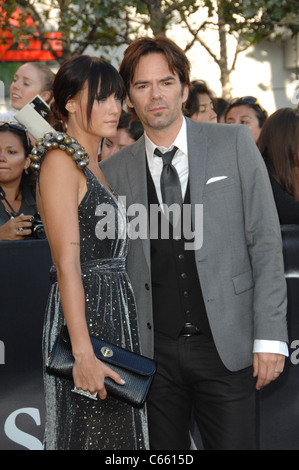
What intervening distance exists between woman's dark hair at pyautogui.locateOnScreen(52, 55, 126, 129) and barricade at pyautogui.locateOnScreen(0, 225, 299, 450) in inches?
30.3

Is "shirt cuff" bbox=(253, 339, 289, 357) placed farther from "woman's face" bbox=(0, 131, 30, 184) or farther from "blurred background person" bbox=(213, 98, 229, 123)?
"blurred background person" bbox=(213, 98, 229, 123)

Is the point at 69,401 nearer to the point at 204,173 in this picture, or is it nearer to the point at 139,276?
the point at 139,276

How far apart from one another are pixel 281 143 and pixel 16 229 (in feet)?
5.39

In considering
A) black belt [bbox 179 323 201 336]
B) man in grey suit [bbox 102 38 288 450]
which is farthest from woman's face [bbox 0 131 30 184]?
black belt [bbox 179 323 201 336]

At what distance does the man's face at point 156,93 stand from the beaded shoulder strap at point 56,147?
1.62ft

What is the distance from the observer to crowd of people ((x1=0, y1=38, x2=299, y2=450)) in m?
2.45

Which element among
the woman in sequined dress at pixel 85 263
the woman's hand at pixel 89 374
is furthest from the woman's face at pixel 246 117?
the woman's hand at pixel 89 374

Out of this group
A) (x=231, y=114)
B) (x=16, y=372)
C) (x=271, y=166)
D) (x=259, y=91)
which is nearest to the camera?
(x=16, y=372)

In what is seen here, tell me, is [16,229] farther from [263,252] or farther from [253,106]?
[253,106]

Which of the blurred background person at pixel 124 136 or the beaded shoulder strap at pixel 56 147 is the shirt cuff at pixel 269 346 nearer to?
the beaded shoulder strap at pixel 56 147

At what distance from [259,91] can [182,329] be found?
52.5ft

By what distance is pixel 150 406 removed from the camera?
9.21 feet

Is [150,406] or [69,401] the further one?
[150,406]
